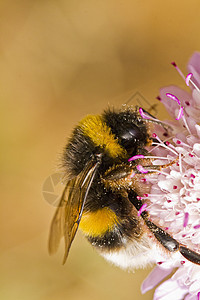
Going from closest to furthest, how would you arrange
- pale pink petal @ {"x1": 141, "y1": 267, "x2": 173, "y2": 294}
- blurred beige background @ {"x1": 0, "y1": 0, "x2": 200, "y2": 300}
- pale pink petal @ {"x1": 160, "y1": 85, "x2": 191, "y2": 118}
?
→ pale pink petal @ {"x1": 160, "y1": 85, "x2": 191, "y2": 118}
pale pink petal @ {"x1": 141, "y1": 267, "x2": 173, "y2": 294}
blurred beige background @ {"x1": 0, "y1": 0, "x2": 200, "y2": 300}

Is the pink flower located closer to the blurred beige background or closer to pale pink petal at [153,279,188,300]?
pale pink petal at [153,279,188,300]

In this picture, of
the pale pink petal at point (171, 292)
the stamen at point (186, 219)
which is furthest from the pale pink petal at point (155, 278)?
the stamen at point (186, 219)

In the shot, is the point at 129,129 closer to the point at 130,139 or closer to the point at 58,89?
the point at 130,139

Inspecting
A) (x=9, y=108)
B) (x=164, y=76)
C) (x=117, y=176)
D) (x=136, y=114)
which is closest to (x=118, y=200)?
(x=117, y=176)

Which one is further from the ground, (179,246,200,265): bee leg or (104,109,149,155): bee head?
(104,109,149,155): bee head

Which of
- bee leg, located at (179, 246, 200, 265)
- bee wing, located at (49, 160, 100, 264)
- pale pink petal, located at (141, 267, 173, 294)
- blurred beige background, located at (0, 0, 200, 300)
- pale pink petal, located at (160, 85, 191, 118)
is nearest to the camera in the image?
bee wing, located at (49, 160, 100, 264)

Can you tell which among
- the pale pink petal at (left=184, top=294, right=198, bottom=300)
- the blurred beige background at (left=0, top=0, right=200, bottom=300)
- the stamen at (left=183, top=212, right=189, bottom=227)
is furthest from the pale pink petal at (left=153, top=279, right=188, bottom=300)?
A: the blurred beige background at (left=0, top=0, right=200, bottom=300)

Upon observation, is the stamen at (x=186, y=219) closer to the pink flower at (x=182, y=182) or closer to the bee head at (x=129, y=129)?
the pink flower at (x=182, y=182)
